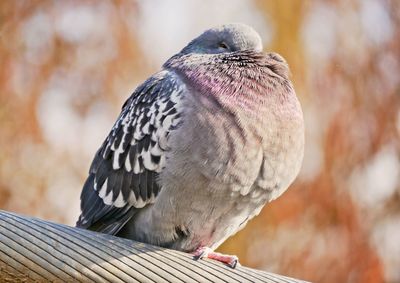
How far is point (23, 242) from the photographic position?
3479mm

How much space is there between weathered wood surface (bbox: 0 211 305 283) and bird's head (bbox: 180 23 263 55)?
177 cm

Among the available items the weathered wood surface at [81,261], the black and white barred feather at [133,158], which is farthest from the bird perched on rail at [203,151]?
the weathered wood surface at [81,261]

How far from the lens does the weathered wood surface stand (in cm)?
347

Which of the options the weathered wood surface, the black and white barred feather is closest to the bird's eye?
the black and white barred feather

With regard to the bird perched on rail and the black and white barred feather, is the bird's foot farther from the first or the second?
the black and white barred feather

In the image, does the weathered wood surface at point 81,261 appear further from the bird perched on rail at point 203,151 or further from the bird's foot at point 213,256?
the bird perched on rail at point 203,151

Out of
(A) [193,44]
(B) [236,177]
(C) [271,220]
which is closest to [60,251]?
(B) [236,177]

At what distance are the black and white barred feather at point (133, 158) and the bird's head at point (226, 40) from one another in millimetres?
333

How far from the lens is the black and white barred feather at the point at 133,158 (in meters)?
5.14

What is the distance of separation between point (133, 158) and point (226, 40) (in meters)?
0.83

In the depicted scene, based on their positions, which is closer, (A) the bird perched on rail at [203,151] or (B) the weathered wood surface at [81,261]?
(B) the weathered wood surface at [81,261]

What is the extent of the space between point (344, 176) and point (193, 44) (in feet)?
21.6

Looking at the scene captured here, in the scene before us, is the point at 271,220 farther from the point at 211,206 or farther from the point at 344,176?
the point at 211,206

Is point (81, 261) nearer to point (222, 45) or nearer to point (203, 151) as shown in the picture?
point (203, 151)
